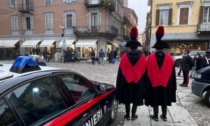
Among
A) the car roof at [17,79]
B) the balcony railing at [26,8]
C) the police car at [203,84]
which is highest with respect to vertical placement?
the balcony railing at [26,8]

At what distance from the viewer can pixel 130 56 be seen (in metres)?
3.63

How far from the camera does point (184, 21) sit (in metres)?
19.5

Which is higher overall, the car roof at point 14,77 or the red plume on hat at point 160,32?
the red plume on hat at point 160,32

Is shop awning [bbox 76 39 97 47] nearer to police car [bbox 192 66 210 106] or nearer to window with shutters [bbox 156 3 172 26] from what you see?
window with shutters [bbox 156 3 172 26]

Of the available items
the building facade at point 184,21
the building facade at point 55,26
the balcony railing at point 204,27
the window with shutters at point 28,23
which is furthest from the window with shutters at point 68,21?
the balcony railing at point 204,27

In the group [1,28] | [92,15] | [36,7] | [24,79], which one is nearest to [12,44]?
[1,28]

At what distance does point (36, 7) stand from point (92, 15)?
8.31 meters

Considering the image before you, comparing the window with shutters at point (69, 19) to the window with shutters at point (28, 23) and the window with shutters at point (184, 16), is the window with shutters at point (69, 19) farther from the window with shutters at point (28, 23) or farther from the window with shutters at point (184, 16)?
the window with shutters at point (184, 16)

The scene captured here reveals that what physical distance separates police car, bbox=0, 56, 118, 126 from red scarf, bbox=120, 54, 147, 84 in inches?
44.0

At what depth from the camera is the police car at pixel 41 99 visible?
5.03ft

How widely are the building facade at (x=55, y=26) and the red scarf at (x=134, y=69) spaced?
60.9 ft

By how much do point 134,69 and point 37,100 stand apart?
2.19 metres

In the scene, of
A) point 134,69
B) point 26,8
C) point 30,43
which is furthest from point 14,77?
point 26,8

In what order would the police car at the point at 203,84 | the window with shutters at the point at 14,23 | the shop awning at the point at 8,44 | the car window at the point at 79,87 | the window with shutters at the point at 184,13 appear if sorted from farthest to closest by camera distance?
the window with shutters at the point at 14,23 < the shop awning at the point at 8,44 < the window with shutters at the point at 184,13 < the police car at the point at 203,84 < the car window at the point at 79,87
